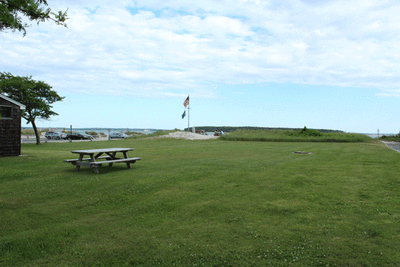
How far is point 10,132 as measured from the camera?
53.3 ft

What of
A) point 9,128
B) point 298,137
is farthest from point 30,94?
point 298,137

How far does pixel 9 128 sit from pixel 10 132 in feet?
0.71

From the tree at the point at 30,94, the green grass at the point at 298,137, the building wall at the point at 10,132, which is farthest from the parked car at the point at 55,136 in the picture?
the building wall at the point at 10,132

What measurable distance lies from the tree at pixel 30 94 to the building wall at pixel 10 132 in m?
10.2

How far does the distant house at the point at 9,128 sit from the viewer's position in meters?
15.9

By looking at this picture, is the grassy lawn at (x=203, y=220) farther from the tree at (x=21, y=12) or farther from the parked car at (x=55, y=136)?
the parked car at (x=55, y=136)

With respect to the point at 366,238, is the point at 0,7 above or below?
above

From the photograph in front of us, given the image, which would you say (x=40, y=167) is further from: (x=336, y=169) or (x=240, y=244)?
(x=336, y=169)

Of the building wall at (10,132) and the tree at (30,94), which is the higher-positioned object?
the tree at (30,94)

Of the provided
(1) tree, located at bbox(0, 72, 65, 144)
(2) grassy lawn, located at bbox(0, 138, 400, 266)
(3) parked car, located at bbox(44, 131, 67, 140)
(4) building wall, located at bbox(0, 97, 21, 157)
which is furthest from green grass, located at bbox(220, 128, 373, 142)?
(3) parked car, located at bbox(44, 131, 67, 140)

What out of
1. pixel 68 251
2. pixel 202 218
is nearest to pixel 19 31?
pixel 68 251

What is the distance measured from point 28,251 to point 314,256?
3.77 m

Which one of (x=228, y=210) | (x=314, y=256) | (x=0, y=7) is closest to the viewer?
(x=314, y=256)

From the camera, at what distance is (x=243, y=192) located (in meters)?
6.93
